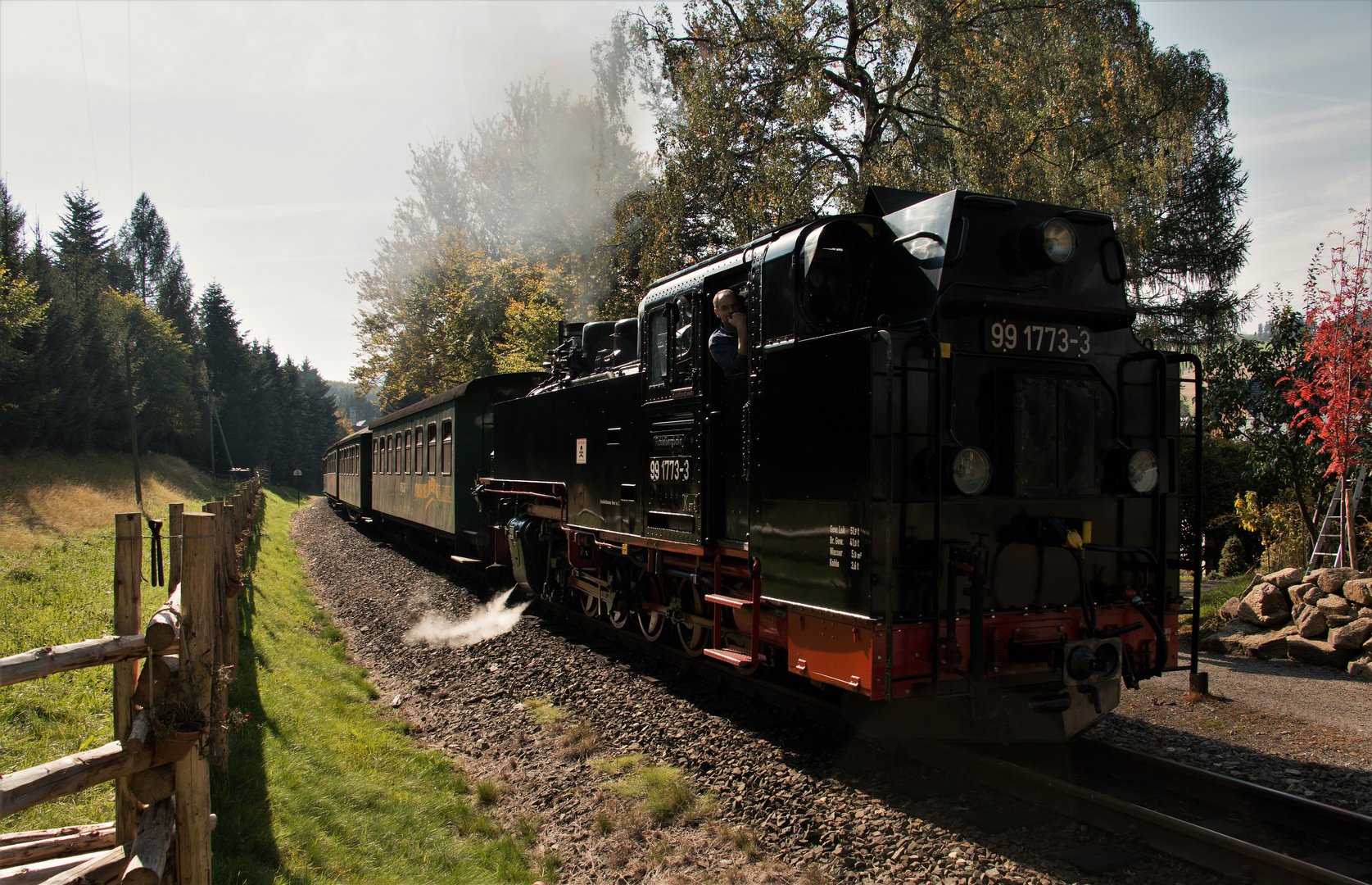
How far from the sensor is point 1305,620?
25.6 feet

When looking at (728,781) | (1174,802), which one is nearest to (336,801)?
(728,781)

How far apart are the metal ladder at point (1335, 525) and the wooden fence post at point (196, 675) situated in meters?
10.3

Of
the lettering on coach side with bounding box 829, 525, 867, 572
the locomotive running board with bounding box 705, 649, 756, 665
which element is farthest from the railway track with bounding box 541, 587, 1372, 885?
the lettering on coach side with bounding box 829, 525, 867, 572

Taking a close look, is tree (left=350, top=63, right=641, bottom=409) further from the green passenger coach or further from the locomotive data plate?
the locomotive data plate

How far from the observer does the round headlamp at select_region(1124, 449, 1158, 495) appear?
16.0 ft

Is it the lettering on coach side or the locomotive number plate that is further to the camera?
the locomotive number plate

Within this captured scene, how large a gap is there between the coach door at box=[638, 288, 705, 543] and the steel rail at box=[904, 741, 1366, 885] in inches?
93.5

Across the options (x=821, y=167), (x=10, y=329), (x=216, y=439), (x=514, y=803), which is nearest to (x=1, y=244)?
(x=10, y=329)

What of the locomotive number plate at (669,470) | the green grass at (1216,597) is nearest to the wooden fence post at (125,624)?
the locomotive number plate at (669,470)

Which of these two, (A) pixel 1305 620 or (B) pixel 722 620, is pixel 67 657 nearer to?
(B) pixel 722 620

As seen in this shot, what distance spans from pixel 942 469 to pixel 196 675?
3.67 m

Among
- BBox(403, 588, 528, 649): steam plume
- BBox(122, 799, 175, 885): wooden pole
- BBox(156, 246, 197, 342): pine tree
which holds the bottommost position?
BBox(403, 588, 528, 649): steam plume

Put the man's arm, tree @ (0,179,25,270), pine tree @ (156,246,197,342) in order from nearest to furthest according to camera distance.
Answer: the man's arm
tree @ (0,179,25,270)
pine tree @ (156,246,197,342)

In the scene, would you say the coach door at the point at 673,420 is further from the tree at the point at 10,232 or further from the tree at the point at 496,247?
the tree at the point at 10,232
